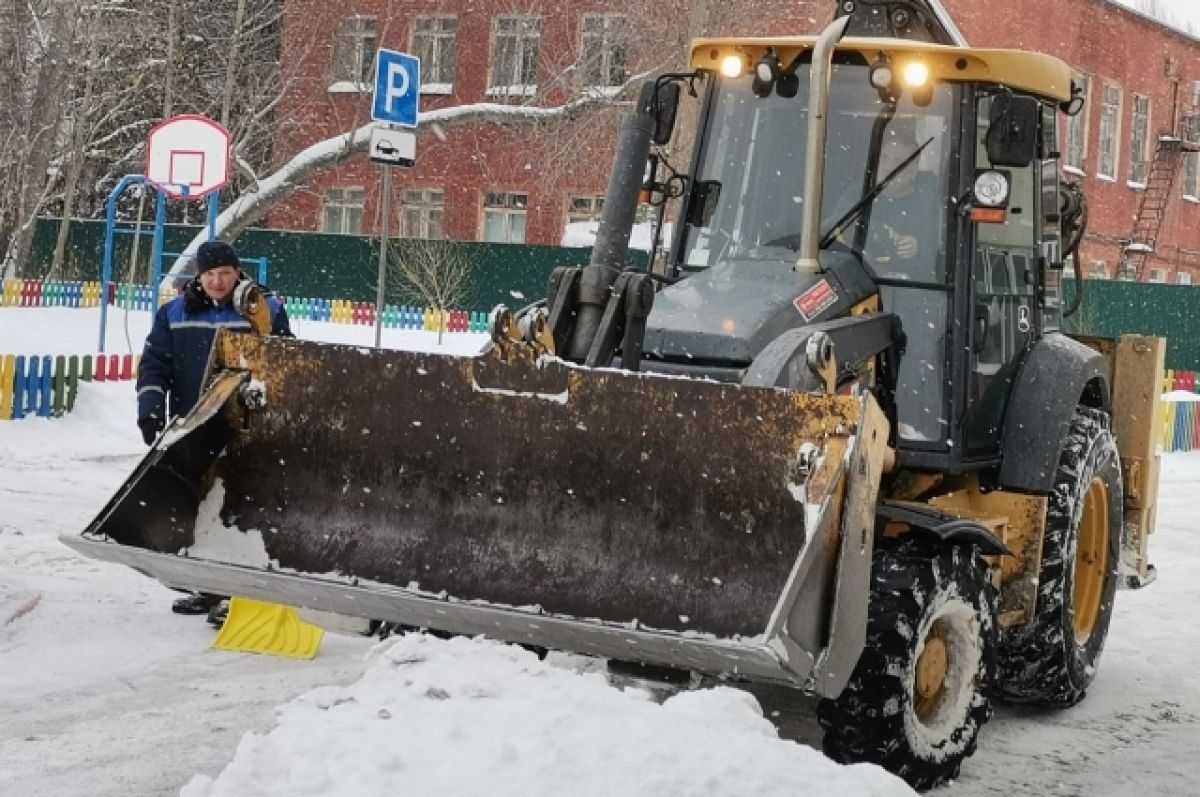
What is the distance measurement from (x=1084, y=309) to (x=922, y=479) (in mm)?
22849

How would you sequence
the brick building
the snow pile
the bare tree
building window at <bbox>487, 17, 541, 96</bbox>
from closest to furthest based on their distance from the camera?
1. the snow pile
2. the brick building
3. the bare tree
4. building window at <bbox>487, 17, 541, 96</bbox>

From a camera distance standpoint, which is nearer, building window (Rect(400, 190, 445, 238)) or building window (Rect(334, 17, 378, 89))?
building window (Rect(334, 17, 378, 89))

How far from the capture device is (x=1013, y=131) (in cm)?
594

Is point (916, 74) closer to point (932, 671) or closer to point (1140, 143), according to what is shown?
point (932, 671)

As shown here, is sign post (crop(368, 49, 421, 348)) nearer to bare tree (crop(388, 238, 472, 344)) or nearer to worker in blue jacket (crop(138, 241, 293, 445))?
worker in blue jacket (crop(138, 241, 293, 445))

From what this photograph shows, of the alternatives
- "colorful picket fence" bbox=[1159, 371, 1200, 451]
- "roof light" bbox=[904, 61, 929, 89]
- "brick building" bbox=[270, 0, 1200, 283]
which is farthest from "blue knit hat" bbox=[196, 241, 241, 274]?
"brick building" bbox=[270, 0, 1200, 283]

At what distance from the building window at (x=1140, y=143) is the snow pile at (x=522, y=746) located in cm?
3492

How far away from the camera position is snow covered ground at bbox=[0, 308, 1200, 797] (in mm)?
4328

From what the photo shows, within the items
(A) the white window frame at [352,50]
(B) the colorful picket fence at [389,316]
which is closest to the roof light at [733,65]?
(B) the colorful picket fence at [389,316]

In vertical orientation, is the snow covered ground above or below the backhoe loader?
below

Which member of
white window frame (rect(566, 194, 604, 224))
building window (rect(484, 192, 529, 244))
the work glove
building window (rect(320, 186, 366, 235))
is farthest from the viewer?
building window (rect(320, 186, 366, 235))

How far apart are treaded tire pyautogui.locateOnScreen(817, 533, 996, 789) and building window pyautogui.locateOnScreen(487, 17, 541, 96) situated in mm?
25103

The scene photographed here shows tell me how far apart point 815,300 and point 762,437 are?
35.7 inches

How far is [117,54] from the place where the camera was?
32.9 m
